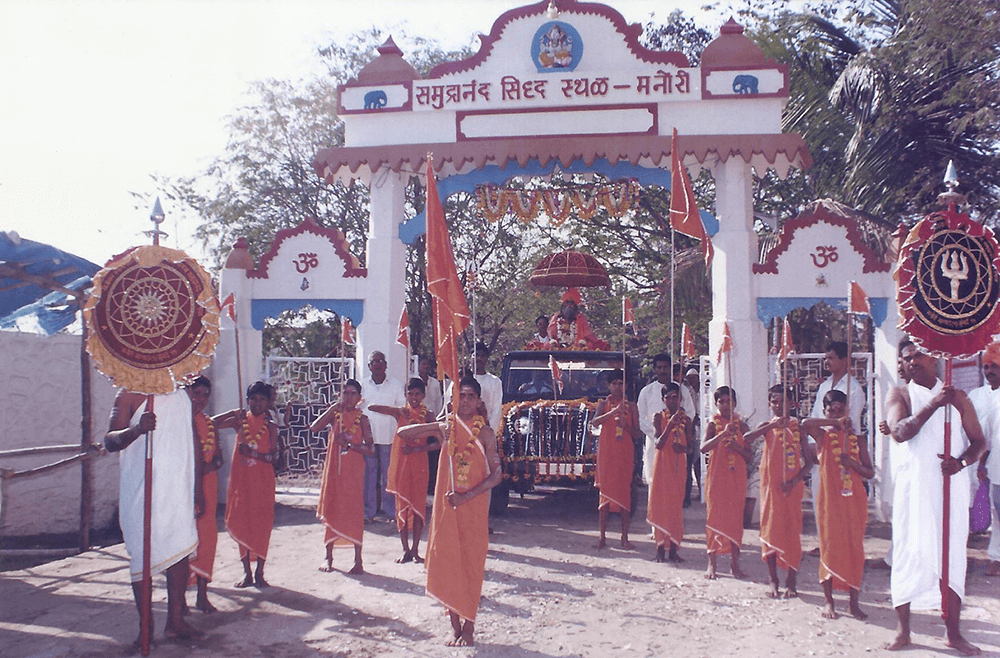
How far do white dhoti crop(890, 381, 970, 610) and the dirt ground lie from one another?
40 centimetres

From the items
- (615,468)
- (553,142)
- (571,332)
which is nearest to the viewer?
(615,468)

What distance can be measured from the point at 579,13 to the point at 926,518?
7.15 m

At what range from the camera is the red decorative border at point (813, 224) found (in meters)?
9.87

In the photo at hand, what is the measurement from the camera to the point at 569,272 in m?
13.6

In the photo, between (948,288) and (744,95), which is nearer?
(948,288)

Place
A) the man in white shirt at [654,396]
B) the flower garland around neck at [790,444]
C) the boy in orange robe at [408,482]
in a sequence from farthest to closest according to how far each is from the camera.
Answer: the man in white shirt at [654,396] < the boy in orange robe at [408,482] < the flower garland around neck at [790,444]

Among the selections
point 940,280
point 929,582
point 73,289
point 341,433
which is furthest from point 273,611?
point 940,280

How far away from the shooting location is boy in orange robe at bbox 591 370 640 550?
878 centimetres

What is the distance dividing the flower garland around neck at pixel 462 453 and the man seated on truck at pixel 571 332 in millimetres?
6142

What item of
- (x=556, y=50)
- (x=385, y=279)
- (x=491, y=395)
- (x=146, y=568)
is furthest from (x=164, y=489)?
(x=556, y=50)

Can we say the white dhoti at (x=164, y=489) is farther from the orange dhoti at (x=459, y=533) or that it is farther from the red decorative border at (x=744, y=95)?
the red decorative border at (x=744, y=95)

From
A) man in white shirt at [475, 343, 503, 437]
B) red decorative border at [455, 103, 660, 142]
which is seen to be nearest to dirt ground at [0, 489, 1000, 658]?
man in white shirt at [475, 343, 503, 437]

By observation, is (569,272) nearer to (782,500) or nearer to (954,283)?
(782,500)

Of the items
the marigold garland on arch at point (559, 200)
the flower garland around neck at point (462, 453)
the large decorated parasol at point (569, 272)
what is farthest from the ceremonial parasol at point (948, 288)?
the large decorated parasol at point (569, 272)
